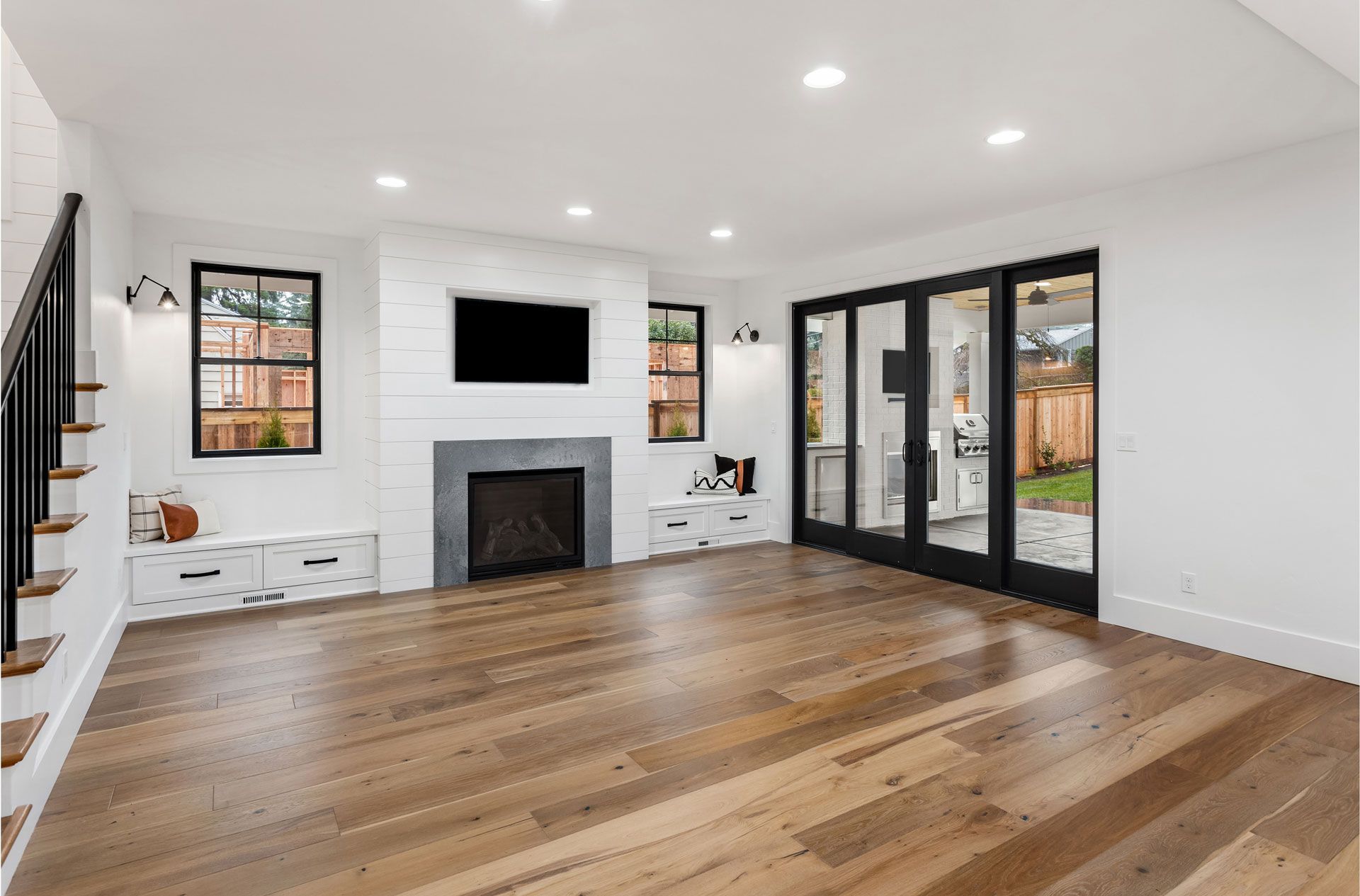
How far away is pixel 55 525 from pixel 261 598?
259cm

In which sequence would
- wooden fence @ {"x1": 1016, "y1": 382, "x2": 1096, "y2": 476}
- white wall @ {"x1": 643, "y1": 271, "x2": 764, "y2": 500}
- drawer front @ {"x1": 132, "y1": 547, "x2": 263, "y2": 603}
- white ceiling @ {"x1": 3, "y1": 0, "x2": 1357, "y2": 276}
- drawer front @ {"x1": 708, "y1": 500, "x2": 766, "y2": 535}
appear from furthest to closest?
white wall @ {"x1": 643, "y1": 271, "x2": 764, "y2": 500} → drawer front @ {"x1": 708, "y1": 500, "x2": 766, "y2": 535} → wooden fence @ {"x1": 1016, "y1": 382, "x2": 1096, "y2": 476} → drawer front @ {"x1": 132, "y1": 547, "x2": 263, "y2": 603} → white ceiling @ {"x1": 3, "y1": 0, "x2": 1357, "y2": 276}

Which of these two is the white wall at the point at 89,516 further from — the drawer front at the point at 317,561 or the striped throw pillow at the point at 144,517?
the drawer front at the point at 317,561

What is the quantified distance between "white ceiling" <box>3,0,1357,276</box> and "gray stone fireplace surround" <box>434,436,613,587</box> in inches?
68.4

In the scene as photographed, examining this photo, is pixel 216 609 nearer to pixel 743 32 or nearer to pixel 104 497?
pixel 104 497

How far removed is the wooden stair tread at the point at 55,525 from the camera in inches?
93.4

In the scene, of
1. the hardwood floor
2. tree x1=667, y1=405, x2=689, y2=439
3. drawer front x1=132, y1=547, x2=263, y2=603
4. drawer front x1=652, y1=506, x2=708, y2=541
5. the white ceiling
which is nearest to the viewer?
the hardwood floor

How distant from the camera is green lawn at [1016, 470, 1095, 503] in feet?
15.0

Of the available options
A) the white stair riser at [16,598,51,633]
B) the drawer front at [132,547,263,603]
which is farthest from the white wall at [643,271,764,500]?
the white stair riser at [16,598,51,633]

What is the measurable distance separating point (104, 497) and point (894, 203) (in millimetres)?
4574

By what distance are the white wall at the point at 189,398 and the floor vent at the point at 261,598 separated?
0.48 m

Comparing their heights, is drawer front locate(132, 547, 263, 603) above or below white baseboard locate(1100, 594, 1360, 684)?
above

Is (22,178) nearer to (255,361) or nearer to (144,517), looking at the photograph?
(255,361)

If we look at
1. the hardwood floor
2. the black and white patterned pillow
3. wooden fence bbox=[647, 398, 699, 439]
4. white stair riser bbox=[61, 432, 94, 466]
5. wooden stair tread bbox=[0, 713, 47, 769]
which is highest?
wooden fence bbox=[647, 398, 699, 439]

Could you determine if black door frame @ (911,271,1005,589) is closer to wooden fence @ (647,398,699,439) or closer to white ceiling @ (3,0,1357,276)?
white ceiling @ (3,0,1357,276)
